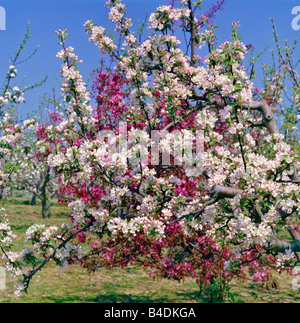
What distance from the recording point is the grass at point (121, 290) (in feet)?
25.7

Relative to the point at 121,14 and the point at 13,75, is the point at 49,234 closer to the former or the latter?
the point at 121,14

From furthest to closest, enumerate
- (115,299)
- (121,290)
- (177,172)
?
(121,290)
(115,299)
(177,172)

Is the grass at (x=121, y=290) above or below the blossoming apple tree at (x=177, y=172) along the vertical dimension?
below

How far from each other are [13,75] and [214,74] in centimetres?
848

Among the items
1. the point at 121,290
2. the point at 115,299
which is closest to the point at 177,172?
the point at 115,299

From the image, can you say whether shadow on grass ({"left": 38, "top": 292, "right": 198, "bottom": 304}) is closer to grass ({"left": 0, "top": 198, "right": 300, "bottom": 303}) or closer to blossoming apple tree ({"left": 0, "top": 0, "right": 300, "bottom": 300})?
grass ({"left": 0, "top": 198, "right": 300, "bottom": 303})

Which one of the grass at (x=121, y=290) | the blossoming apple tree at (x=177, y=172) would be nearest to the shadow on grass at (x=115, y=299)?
the grass at (x=121, y=290)

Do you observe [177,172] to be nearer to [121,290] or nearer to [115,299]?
[115,299]

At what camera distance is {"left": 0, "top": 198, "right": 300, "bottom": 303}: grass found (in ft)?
25.7

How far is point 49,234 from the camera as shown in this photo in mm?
4586

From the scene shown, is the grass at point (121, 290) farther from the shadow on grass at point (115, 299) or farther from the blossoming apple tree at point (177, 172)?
the blossoming apple tree at point (177, 172)

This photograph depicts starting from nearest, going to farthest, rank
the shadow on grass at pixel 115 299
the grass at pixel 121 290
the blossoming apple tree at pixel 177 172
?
the blossoming apple tree at pixel 177 172 < the shadow on grass at pixel 115 299 < the grass at pixel 121 290

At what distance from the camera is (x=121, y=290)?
29.1ft
